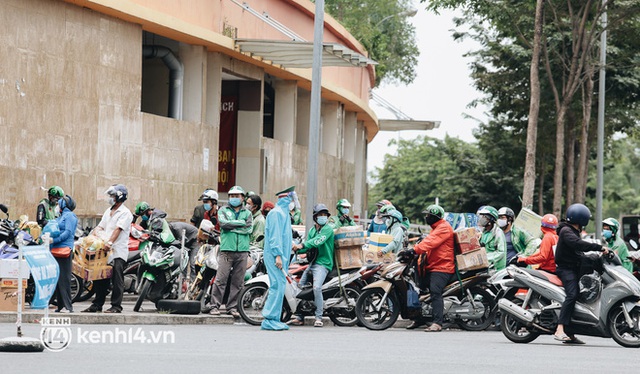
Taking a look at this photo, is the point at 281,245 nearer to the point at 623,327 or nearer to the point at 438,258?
the point at 438,258

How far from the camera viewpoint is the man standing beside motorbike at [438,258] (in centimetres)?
1666

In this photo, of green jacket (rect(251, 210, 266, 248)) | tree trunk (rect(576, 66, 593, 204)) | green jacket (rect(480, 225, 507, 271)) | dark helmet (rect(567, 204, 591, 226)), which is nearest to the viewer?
dark helmet (rect(567, 204, 591, 226))

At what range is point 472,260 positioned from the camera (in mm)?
16734

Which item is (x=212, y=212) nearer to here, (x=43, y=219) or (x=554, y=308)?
(x=43, y=219)

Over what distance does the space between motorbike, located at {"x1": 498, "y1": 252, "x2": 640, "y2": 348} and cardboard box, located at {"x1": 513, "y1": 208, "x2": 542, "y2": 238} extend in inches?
126

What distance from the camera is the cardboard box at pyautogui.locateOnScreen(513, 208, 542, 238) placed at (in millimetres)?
18344

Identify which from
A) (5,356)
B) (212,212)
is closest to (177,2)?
(212,212)

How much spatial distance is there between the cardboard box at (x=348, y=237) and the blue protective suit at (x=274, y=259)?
1.42 metres

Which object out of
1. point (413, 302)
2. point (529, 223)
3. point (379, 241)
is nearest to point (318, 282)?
point (413, 302)

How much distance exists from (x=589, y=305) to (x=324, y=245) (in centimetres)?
402

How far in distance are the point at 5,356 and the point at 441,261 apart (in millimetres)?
7154

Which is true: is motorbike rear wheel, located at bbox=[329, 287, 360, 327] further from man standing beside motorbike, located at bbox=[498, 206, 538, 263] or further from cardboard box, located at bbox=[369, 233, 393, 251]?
man standing beside motorbike, located at bbox=[498, 206, 538, 263]

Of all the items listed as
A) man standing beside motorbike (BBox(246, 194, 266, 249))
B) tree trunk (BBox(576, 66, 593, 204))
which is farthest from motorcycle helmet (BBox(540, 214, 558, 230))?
tree trunk (BBox(576, 66, 593, 204))

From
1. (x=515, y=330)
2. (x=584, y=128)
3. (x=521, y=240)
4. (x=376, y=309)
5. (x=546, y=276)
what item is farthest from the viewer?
(x=584, y=128)
